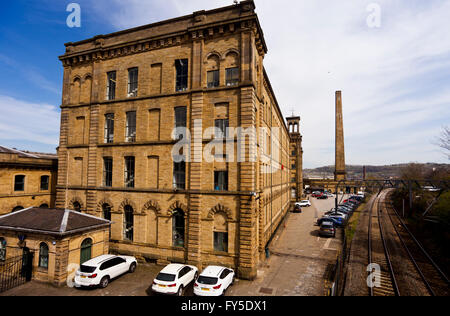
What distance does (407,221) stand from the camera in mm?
36062

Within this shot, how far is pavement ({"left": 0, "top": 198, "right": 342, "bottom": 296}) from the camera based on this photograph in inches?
576

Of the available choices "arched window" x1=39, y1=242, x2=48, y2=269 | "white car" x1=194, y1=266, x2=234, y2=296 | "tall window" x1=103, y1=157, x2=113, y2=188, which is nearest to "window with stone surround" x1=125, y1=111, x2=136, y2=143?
"tall window" x1=103, y1=157, x2=113, y2=188

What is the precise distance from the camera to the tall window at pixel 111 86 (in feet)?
74.6

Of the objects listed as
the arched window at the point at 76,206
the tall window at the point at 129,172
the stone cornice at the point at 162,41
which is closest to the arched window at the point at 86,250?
the tall window at the point at 129,172

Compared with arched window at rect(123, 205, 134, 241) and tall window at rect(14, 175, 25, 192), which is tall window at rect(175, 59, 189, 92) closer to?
arched window at rect(123, 205, 134, 241)

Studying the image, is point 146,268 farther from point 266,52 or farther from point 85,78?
point 266,52

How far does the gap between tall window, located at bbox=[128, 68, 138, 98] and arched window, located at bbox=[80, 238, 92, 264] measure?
43.4 ft

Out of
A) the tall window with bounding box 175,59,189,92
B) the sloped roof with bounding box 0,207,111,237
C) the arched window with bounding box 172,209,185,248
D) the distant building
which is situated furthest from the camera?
the distant building

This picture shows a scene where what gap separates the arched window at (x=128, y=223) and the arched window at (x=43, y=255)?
5.82 m

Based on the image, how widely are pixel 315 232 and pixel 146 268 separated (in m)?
21.5

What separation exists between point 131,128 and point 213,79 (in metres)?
9.02

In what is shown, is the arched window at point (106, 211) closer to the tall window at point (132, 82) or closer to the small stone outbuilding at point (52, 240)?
the small stone outbuilding at point (52, 240)

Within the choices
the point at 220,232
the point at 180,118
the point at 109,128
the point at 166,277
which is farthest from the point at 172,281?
the point at 109,128
